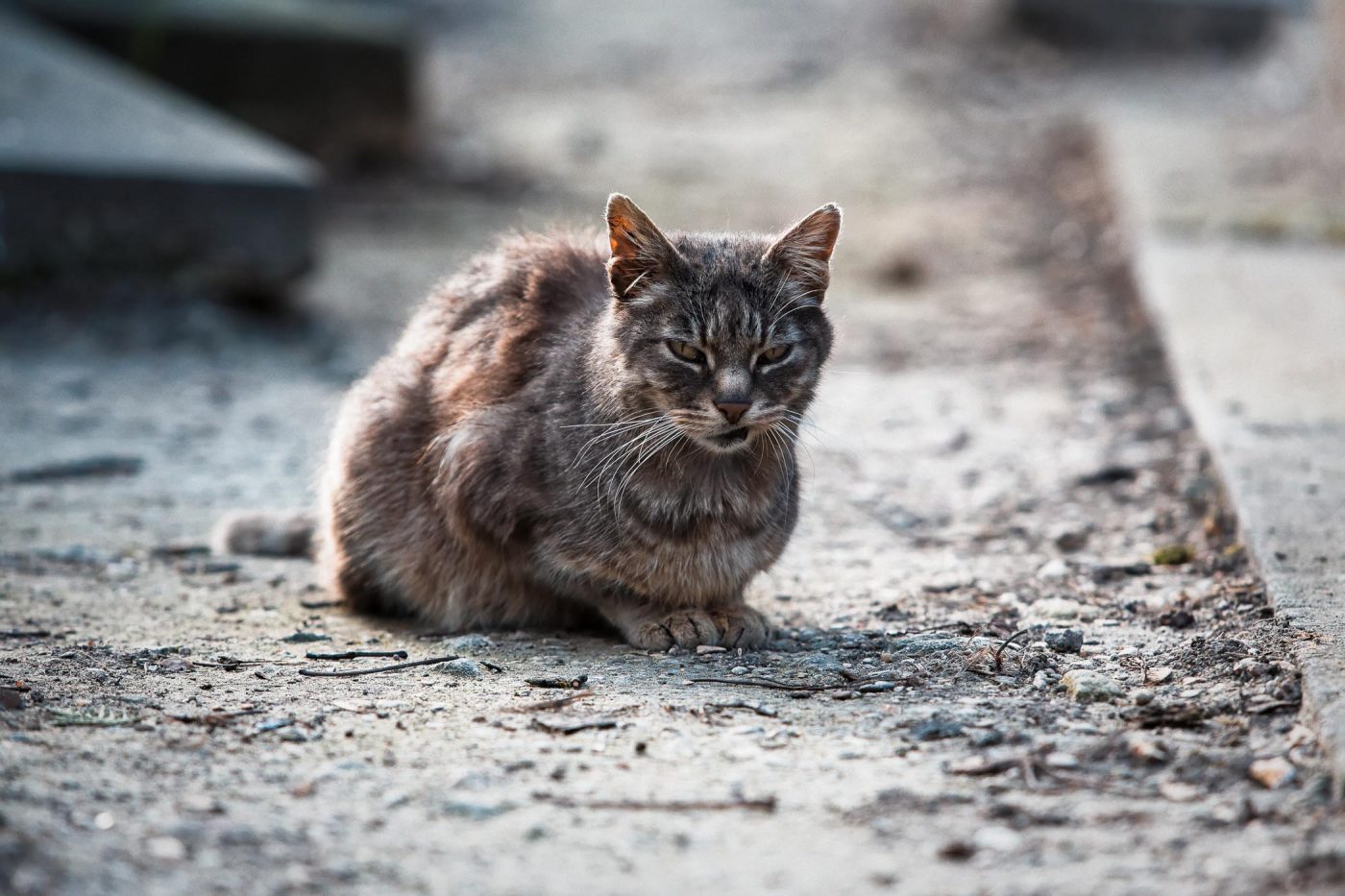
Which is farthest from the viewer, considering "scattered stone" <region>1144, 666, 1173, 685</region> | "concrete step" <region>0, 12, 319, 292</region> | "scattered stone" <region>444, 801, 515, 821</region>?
"concrete step" <region>0, 12, 319, 292</region>

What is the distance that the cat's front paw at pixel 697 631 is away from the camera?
3.71 m

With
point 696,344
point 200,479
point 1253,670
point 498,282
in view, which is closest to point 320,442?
point 200,479

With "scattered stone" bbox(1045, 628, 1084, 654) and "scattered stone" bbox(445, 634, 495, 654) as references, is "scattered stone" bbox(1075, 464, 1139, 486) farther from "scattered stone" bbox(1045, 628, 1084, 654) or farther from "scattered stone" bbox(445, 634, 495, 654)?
"scattered stone" bbox(445, 634, 495, 654)

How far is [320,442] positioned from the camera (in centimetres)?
559

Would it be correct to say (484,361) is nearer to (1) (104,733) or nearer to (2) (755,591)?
(2) (755,591)

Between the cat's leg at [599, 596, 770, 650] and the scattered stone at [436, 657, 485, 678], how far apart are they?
1.30 ft

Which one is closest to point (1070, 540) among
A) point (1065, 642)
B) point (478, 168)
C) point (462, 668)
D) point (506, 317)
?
point (1065, 642)

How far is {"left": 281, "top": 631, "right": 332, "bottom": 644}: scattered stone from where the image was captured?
3.82 meters

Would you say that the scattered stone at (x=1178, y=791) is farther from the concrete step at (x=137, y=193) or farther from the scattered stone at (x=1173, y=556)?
the concrete step at (x=137, y=193)

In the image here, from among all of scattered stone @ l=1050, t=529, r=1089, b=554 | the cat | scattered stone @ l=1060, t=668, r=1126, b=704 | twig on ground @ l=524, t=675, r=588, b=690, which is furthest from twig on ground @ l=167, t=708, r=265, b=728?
scattered stone @ l=1050, t=529, r=1089, b=554

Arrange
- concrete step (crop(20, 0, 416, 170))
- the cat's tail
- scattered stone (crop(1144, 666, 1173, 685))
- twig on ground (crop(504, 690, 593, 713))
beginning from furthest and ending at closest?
concrete step (crop(20, 0, 416, 170)) < the cat's tail < scattered stone (crop(1144, 666, 1173, 685)) < twig on ground (crop(504, 690, 593, 713))

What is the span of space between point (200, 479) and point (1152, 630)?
3.07 m

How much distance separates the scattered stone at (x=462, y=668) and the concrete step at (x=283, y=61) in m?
6.26

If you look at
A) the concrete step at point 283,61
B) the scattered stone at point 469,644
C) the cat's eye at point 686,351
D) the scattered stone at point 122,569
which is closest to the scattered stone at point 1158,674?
the cat's eye at point 686,351
